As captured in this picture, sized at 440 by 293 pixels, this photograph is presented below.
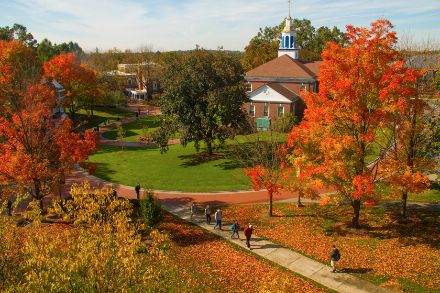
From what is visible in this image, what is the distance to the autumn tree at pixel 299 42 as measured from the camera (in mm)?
83875

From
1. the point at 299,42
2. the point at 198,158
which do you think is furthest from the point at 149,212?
the point at 299,42

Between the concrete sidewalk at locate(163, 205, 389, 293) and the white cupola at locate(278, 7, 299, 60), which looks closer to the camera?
the concrete sidewalk at locate(163, 205, 389, 293)

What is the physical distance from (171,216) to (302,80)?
39797mm

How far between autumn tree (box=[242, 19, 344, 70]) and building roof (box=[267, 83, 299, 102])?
82.9 feet

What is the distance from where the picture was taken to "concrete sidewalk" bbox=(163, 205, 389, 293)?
17.4 m

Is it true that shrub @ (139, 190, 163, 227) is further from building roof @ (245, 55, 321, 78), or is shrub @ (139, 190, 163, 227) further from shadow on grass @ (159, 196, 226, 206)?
building roof @ (245, 55, 321, 78)

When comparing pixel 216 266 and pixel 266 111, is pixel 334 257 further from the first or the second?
pixel 266 111

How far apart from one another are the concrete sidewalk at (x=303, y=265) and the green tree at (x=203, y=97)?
47.4 feet

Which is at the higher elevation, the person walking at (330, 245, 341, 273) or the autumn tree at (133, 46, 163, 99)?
the autumn tree at (133, 46, 163, 99)

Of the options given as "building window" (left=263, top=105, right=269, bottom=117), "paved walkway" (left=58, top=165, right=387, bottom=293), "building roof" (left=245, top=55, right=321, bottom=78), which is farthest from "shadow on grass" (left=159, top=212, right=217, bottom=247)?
"building roof" (left=245, top=55, right=321, bottom=78)

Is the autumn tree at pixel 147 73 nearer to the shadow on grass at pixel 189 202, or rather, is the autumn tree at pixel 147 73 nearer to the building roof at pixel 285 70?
the building roof at pixel 285 70

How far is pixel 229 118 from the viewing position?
3719 centimetres

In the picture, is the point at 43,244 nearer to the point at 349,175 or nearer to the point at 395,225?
the point at 349,175

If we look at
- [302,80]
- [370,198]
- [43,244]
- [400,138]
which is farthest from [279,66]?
[43,244]
